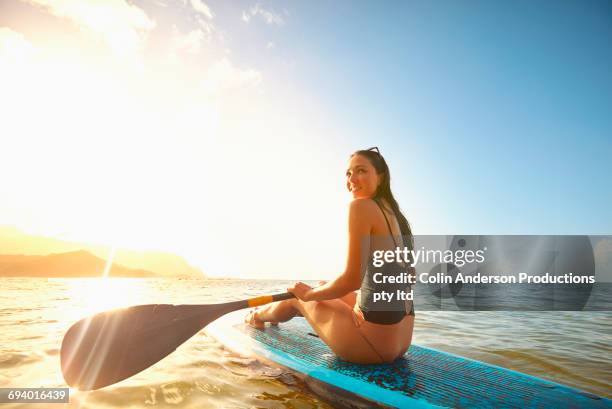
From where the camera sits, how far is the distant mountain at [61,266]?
80494 mm

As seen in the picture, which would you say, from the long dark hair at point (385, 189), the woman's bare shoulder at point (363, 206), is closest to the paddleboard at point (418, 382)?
the long dark hair at point (385, 189)

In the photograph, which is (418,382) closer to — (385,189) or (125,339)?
(385,189)

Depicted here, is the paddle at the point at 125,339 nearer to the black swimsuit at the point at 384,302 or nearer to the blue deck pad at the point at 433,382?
the blue deck pad at the point at 433,382

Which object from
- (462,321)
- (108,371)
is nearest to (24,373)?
(108,371)

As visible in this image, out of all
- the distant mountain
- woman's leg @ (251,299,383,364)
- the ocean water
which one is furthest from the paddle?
the distant mountain

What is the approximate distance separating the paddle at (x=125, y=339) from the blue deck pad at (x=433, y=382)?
0.72 m

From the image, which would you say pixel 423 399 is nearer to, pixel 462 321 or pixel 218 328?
pixel 218 328

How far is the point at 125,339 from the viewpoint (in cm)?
316

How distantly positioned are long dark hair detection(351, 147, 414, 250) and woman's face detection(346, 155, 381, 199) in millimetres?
52

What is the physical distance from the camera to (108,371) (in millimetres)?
2852

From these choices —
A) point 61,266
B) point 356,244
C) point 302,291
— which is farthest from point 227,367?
point 61,266

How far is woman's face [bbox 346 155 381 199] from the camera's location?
3051 millimetres

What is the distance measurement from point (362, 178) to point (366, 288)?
97cm

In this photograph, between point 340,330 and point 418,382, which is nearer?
point 418,382
